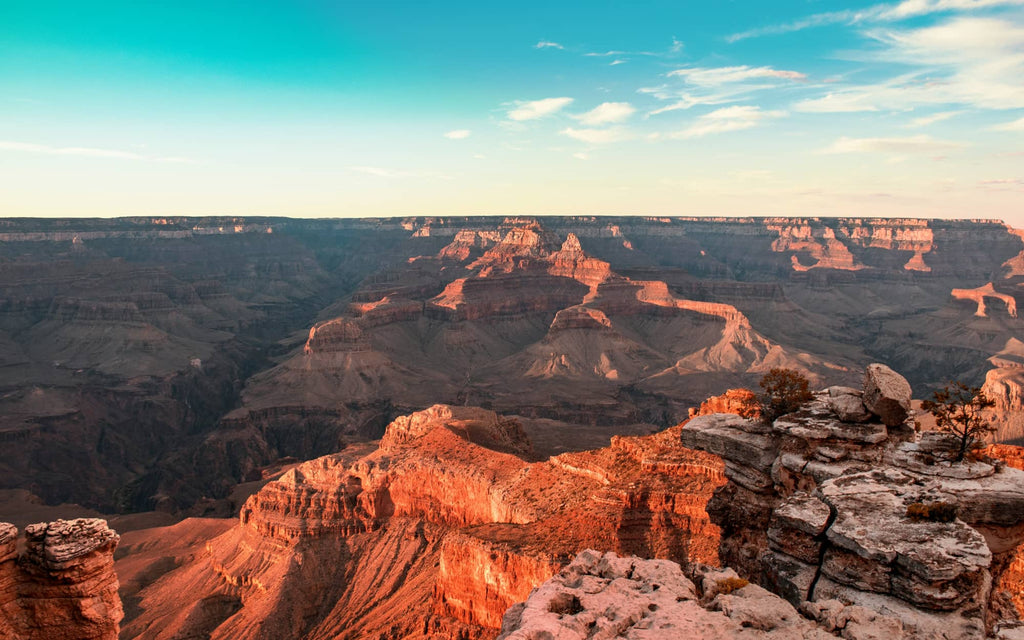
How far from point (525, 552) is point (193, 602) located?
96.0 ft

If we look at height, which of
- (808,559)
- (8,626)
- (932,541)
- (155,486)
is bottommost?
(155,486)

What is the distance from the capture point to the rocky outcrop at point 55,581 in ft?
59.1

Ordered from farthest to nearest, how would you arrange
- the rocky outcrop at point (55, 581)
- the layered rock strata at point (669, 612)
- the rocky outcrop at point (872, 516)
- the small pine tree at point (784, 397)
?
1. the small pine tree at point (784, 397)
2. the rocky outcrop at point (55, 581)
3. the rocky outcrop at point (872, 516)
4. the layered rock strata at point (669, 612)

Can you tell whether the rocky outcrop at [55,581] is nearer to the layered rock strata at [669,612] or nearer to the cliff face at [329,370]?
the layered rock strata at [669,612]

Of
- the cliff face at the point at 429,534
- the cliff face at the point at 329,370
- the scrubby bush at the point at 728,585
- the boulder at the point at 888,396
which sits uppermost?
the boulder at the point at 888,396

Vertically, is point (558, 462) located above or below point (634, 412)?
above

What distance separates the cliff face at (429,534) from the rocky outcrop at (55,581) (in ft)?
66.9

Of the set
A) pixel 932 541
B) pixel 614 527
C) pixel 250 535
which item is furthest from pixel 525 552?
pixel 250 535

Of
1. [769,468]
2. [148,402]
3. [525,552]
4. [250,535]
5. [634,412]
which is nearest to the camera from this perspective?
[769,468]

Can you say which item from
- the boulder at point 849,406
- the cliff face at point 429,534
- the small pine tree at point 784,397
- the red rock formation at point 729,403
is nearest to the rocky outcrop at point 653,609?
the boulder at point 849,406

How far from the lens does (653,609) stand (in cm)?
1689

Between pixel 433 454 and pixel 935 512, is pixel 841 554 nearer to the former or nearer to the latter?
pixel 935 512

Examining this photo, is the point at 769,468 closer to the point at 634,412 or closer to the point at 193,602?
A: the point at 193,602

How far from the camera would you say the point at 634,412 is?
423 feet
